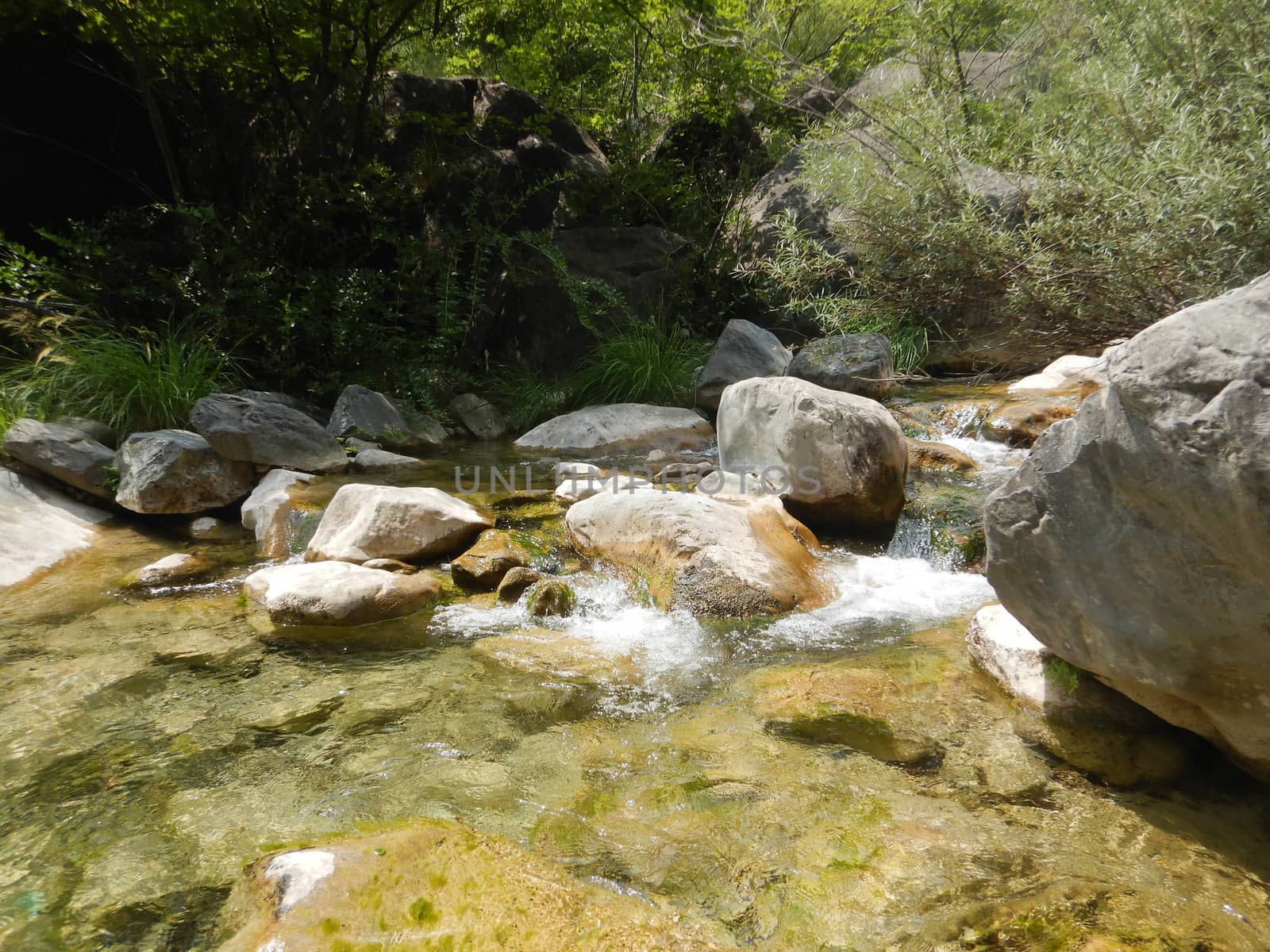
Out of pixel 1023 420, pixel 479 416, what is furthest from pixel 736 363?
pixel 1023 420

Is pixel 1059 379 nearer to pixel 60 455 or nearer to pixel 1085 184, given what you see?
pixel 1085 184

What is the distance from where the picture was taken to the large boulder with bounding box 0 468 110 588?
4270 mm

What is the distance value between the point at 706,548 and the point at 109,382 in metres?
4.81

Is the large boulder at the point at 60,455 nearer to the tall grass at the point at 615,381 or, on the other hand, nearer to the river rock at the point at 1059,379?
the tall grass at the point at 615,381

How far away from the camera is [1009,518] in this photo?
7.43 ft

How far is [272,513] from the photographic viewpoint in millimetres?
4852

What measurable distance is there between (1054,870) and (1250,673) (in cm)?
65

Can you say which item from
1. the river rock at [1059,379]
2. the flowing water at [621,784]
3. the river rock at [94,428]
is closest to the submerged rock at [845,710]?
the flowing water at [621,784]

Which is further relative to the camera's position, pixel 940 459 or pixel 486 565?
pixel 940 459

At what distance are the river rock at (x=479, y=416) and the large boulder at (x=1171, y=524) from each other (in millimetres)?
6001

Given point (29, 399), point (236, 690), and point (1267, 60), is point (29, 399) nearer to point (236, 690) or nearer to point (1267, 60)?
point (236, 690)

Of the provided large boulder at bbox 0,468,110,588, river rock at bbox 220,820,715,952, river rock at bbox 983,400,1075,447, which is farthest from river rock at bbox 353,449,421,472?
river rock at bbox 983,400,1075,447

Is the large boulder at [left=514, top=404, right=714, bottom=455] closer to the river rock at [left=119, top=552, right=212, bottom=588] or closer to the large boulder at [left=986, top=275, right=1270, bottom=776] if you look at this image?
the river rock at [left=119, top=552, right=212, bottom=588]

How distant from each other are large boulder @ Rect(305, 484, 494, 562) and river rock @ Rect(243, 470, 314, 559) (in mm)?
329
